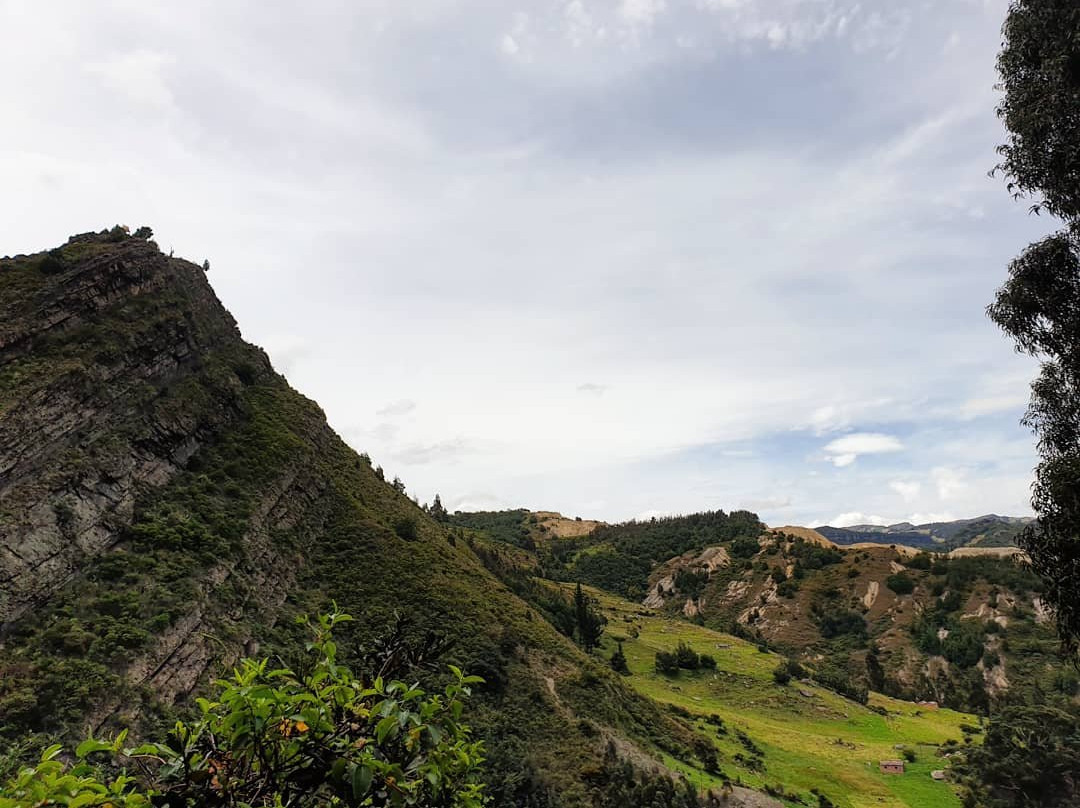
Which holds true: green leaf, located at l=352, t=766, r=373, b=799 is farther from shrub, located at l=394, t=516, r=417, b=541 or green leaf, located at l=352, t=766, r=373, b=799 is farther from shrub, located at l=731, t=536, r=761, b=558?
shrub, located at l=731, t=536, r=761, b=558

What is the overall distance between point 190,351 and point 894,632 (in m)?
117

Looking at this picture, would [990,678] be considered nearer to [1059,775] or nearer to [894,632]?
[894,632]

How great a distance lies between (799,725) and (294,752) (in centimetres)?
6161

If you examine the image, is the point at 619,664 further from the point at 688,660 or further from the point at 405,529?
the point at 405,529

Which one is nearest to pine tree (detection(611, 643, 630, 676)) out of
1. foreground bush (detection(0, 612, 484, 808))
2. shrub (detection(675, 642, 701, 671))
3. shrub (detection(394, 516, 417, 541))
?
shrub (detection(675, 642, 701, 671))

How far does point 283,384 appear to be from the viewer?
56000mm

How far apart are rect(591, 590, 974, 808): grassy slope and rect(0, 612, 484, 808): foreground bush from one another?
3584cm

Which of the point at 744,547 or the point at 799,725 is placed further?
the point at 744,547

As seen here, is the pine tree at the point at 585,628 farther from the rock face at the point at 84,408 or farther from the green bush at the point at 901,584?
the green bush at the point at 901,584

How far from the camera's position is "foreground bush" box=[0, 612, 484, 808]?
9.64 feet

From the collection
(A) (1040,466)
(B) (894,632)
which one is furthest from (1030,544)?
(B) (894,632)

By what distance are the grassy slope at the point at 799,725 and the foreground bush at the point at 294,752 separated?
35843 millimetres

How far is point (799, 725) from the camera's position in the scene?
171 ft

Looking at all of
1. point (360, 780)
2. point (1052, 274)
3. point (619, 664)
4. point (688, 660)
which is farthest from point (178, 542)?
point (688, 660)
